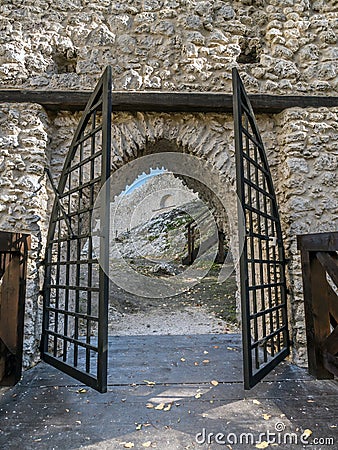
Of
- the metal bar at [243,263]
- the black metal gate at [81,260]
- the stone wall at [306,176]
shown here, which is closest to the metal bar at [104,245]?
the black metal gate at [81,260]

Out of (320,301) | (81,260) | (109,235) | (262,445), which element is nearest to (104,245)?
(109,235)

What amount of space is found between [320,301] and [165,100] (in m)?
2.22

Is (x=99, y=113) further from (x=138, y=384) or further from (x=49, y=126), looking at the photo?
(x=138, y=384)

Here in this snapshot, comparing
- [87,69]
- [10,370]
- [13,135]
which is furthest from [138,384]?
[87,69]

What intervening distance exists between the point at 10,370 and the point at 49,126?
2.18 metres

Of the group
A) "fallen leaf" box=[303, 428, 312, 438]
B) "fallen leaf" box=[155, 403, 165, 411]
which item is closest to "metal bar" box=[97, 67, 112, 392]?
"fallen leaf" box=[155, 403, 165, 411]

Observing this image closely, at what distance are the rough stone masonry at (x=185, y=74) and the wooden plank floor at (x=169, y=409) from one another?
2.95 ft

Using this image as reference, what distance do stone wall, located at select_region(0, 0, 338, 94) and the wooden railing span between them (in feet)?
5.57

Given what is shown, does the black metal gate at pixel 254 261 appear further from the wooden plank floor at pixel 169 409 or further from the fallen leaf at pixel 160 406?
the fallen leaf at pixel 160 406

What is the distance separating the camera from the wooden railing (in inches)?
88.5

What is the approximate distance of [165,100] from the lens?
307cm

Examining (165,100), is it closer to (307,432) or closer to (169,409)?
(169,409)

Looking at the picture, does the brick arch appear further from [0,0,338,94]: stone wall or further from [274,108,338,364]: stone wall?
[274,108,338,364]: stone wall

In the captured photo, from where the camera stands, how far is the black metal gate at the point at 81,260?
6.95 ft
